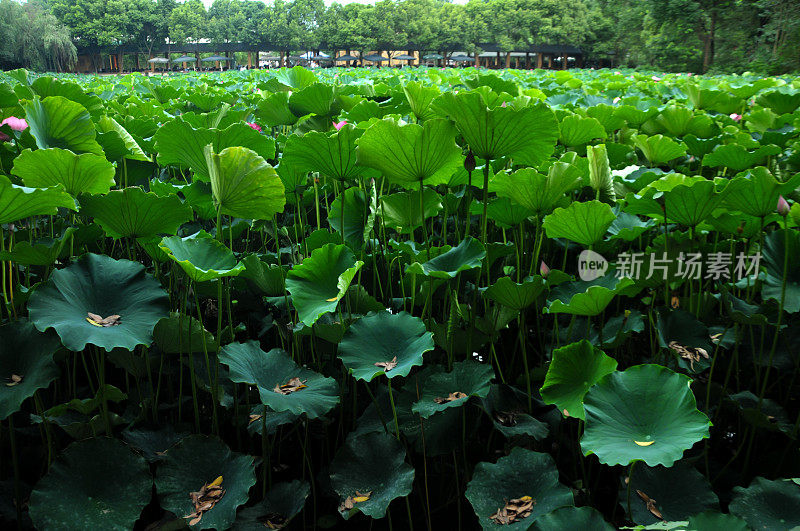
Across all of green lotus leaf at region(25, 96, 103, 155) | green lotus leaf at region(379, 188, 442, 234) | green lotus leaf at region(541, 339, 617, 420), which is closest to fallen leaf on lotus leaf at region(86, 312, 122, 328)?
green lotus leaf at region(25, 96, 103, 155)

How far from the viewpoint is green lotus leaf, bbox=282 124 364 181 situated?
1103 mm

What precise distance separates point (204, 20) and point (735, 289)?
215 feet

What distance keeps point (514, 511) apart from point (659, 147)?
1.16 meters

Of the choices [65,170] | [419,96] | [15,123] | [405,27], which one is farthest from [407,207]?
[405,27]

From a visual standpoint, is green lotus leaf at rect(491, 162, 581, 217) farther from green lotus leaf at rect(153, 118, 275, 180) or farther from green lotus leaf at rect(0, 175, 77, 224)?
green lotus leaf at rect(0, 175, 77, 224)

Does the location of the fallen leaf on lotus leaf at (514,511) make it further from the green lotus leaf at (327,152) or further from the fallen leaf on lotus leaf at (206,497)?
the green lotus leaf at (327,152)

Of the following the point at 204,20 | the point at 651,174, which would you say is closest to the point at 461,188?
the point at 651,174

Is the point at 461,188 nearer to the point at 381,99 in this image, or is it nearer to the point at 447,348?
the point at 447,348

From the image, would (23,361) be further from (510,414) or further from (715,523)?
(715,523)

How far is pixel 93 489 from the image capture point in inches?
35.9

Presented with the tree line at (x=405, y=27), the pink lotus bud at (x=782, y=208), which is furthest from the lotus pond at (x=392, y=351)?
the tree line at (x=405, y=27)

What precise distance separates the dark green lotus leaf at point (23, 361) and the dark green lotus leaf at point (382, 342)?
0.46 metres

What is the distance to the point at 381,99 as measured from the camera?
7.27ft

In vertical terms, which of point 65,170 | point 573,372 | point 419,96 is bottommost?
point 573,372
